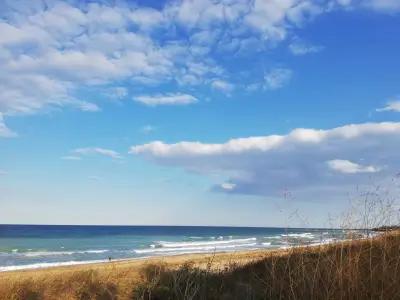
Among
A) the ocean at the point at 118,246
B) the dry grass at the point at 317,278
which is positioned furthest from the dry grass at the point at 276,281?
the ocean at the point at 118,246

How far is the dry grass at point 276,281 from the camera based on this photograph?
5.36 metres

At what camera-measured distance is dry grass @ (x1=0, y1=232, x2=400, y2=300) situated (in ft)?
17.6

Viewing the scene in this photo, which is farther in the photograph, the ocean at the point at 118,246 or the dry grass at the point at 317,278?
the ocean at the point at 118,246

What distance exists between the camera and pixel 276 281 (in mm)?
6398

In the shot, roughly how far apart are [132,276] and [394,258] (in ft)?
15.8

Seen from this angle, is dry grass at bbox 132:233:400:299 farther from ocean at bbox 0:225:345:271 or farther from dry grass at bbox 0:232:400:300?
ocean at bbox 0:225:345:271

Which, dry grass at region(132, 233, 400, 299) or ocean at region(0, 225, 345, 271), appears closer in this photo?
dry grass at region(132, 233, 400, 299)

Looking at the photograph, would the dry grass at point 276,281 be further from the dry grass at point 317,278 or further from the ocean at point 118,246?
the ocean at point 118,246

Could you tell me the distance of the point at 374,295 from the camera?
5184 mm

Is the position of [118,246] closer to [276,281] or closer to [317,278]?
[276,281]

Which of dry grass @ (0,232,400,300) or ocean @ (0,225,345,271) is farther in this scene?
ocean @ (0,225,345,271)

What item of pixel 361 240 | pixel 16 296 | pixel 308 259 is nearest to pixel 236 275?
pixel 308 259

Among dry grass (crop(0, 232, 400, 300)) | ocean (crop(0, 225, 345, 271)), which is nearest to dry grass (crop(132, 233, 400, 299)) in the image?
dry grass (crop(0, 232, 400, 300))

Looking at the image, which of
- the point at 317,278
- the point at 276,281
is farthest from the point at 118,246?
the point at 317,278
